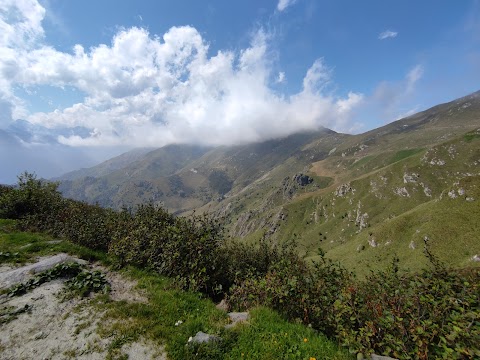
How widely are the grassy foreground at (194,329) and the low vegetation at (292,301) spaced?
3 cm

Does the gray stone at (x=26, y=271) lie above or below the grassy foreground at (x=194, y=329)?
above

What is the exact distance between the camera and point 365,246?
166875 mm

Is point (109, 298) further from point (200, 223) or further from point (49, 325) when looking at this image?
point (200, 223)

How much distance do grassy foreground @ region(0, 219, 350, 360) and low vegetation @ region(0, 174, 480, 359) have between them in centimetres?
3

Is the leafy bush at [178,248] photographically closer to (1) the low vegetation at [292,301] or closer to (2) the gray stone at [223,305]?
(1) the low vegetation at [292,301]

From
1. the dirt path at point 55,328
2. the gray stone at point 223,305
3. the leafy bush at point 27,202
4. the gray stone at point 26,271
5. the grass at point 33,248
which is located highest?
the leafy bush at point 27,202

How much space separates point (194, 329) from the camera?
7.90 m

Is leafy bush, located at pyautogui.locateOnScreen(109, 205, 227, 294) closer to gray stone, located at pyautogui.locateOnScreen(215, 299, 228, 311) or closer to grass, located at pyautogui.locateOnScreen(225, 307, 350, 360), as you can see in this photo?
gray stone, located at pyautogui.locateOnScreen(215, 299, 228, 311)

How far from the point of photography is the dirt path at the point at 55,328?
7.09m

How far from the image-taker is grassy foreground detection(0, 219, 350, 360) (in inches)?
267

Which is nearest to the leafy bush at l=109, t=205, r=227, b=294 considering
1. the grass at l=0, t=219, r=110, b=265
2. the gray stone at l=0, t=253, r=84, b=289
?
the grass at l=0, t=219, r=110, b=265

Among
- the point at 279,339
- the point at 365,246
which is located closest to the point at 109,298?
the point at 279,339

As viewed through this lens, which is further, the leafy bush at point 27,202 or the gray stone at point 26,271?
the leafy bush at point 27,202

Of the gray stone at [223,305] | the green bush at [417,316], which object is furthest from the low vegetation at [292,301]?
the gray stone at [223,305]
